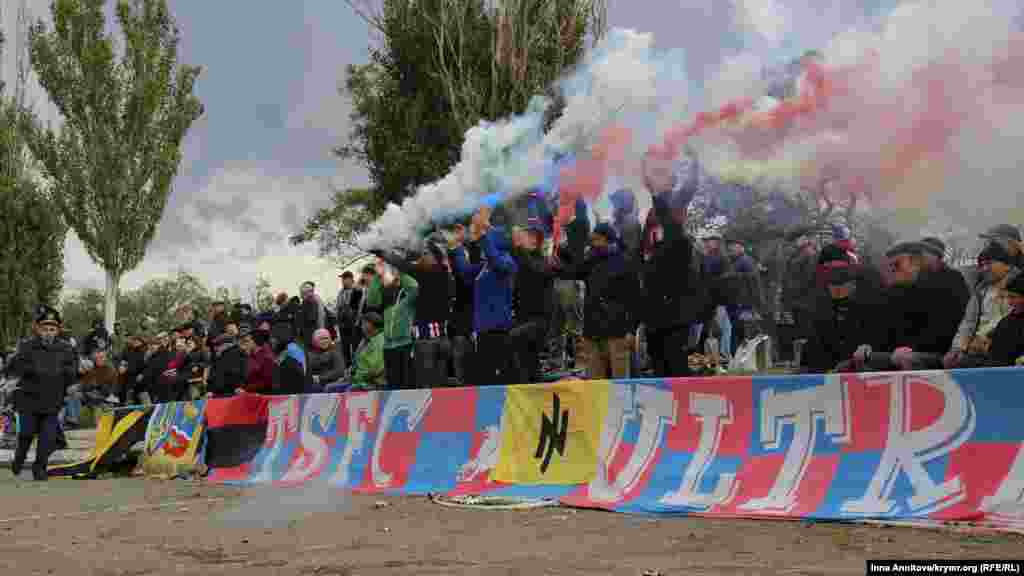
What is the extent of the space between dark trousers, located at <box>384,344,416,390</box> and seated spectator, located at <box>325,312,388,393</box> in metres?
0.54

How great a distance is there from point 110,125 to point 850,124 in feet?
98.5

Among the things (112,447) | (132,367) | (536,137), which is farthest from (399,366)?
(132,367)

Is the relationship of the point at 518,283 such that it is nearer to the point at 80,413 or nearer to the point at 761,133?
the point at 761,133

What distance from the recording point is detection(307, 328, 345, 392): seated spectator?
16328mm

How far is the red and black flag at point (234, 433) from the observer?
1494 cm

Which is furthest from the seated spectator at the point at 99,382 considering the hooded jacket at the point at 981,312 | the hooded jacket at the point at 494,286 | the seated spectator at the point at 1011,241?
the seated spectator at the point at 1011,241

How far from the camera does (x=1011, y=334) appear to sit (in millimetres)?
8508

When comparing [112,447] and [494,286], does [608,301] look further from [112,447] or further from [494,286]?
[112,447]

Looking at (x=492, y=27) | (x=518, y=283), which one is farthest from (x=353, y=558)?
(x=492, y=27)

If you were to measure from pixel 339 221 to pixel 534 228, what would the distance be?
3504cm

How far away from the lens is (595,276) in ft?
39.2

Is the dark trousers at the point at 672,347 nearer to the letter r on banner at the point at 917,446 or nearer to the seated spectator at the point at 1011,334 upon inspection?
the letter r on banner at the point at 917,446

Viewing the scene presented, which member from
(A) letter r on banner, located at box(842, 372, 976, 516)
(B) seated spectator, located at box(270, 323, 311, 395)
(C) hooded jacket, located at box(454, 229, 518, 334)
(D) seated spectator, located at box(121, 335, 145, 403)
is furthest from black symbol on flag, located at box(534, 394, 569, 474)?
(D) seated spectator, located at box(121, 335, 145, 403)

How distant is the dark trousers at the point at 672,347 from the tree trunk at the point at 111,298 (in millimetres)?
26594
